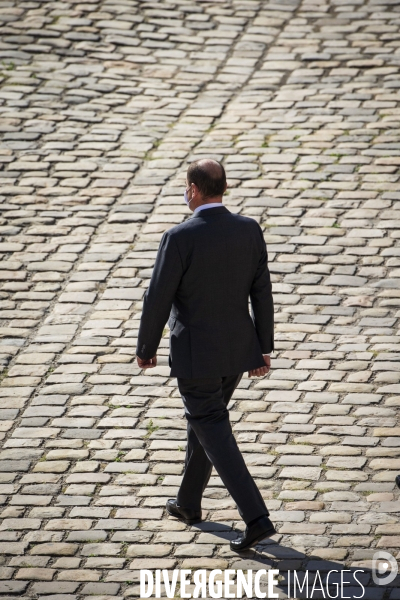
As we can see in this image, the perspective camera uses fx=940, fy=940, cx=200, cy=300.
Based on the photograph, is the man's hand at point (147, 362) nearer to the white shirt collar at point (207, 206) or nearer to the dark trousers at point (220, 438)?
the dark trousers at point (220, 438)

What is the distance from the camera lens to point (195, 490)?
188 inches

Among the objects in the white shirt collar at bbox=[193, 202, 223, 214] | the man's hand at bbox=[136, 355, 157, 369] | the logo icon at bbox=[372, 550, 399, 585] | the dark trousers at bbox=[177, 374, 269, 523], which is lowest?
the logo icon at bbox=[372, 550, 399, 585]

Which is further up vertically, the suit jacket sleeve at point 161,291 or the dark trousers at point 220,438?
the suit jacket sleeve at point 161,291

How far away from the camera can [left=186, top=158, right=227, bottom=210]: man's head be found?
4430 millimetres

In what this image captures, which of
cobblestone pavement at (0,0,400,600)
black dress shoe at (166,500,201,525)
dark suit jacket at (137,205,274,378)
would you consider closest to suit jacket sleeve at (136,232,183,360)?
dark suit jacket at (137,205,274,378)

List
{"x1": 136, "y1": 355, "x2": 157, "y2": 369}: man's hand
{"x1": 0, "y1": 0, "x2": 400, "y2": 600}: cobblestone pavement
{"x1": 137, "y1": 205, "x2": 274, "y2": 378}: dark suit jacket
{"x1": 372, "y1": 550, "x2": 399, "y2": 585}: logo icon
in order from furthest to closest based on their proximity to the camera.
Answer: {"x1": 0, "y1": 0, "x2": 400, "y2": 600}: cobblestone pavement < {"x1": 136, "y1": 355, "x2": 157, "y2": 369}: man's hand < {"x1": 137, "y1": 205, "x2": 274, "y2": 378}: dark suit jacket < {"x1": 372, "y1": 550, "x2": 399, "y2": 585}: logo icon

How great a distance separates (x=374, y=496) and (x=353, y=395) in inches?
42.3

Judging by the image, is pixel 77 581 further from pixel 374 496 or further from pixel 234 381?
pixel 374 496

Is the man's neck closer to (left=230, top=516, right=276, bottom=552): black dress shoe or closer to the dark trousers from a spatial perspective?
the dark trousers

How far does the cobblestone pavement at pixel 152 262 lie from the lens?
4824 mm

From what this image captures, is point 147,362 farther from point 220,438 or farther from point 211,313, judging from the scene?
point 220,438

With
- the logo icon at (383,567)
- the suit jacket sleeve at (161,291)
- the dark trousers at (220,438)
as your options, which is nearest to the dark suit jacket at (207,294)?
the suit jacket sleeve at (161,291)

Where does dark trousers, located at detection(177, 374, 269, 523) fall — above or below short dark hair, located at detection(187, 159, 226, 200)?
below

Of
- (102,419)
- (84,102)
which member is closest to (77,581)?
(102,419)
